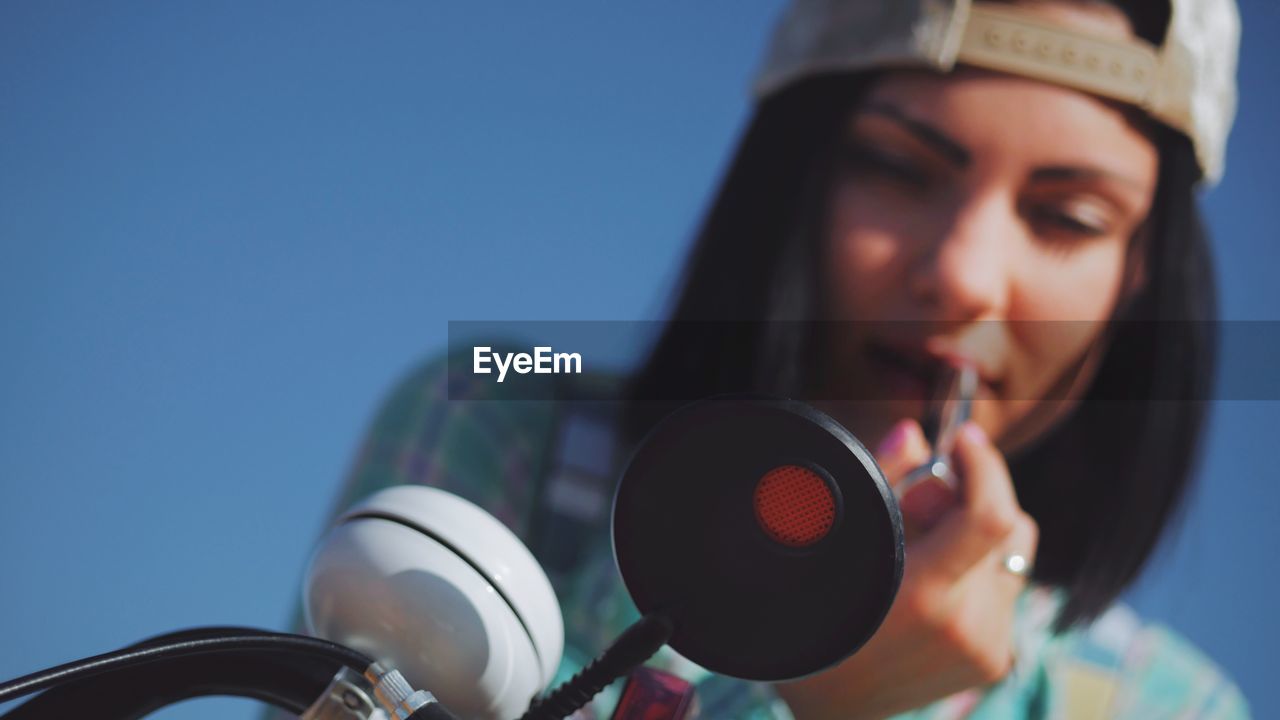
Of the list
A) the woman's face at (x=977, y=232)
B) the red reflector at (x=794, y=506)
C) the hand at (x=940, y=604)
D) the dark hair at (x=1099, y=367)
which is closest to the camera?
the red reflector at (x=794, y=506)

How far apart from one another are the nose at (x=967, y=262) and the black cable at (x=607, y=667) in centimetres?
73

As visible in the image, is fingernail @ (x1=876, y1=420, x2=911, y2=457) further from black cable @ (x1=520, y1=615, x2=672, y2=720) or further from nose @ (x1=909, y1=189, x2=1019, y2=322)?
black cable @ (x1=520, y1=615, x2=672, y2=720)

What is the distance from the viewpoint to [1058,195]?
3.58 feet

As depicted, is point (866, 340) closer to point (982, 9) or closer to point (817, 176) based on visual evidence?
point (817, 176)

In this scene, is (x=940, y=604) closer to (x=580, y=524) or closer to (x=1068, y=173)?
(x=1068, y=173)

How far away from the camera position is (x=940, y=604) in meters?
0.88

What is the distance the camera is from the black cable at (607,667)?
1.25 feet

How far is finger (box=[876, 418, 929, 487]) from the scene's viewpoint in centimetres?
93

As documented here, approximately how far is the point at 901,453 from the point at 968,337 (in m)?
0.22

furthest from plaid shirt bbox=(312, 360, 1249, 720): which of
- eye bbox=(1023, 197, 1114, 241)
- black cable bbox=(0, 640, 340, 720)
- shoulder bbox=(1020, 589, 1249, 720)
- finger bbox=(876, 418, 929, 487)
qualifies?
black cable bbox=(0, 640, 340, 720)

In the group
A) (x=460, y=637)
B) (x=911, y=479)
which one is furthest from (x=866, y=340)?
(x=460, y=637)

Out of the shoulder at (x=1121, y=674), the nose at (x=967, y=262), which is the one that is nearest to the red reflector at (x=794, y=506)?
the nose at (x=967, y=262)

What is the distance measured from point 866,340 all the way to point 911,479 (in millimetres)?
279

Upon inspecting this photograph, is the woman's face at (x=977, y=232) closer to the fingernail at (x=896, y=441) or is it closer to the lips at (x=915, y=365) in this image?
the lips at (x=915, y=365)
